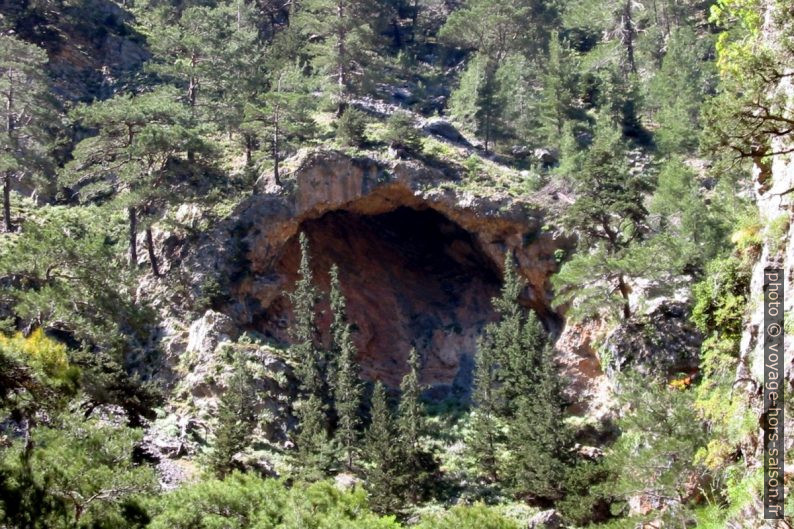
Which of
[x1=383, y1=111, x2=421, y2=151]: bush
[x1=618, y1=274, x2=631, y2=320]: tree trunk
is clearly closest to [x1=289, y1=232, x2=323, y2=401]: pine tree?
[x1=383, y1=111, x2=421, y2=151]: bush

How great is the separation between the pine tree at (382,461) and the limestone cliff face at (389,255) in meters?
7.81

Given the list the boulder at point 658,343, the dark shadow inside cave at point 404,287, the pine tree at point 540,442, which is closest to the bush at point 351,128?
the dark shadow inside cave at point 404,287

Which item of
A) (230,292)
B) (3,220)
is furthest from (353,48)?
(3,220)

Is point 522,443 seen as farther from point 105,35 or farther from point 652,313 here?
point 105,35

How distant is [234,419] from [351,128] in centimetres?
1642

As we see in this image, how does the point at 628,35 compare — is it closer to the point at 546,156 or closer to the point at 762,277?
the point at 546,156

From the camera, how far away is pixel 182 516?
12805mm

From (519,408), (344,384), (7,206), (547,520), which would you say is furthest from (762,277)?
(7,206)

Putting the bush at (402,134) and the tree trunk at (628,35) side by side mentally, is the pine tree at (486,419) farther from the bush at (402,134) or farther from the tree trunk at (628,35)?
the tree trunk at (628,35)

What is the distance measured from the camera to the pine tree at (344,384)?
26062 mm

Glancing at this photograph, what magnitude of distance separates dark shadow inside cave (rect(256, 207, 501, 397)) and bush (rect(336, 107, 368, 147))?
4804 mm

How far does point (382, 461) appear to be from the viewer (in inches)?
953

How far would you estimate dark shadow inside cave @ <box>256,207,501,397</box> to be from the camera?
34844 mm

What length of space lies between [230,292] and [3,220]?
11.0m
